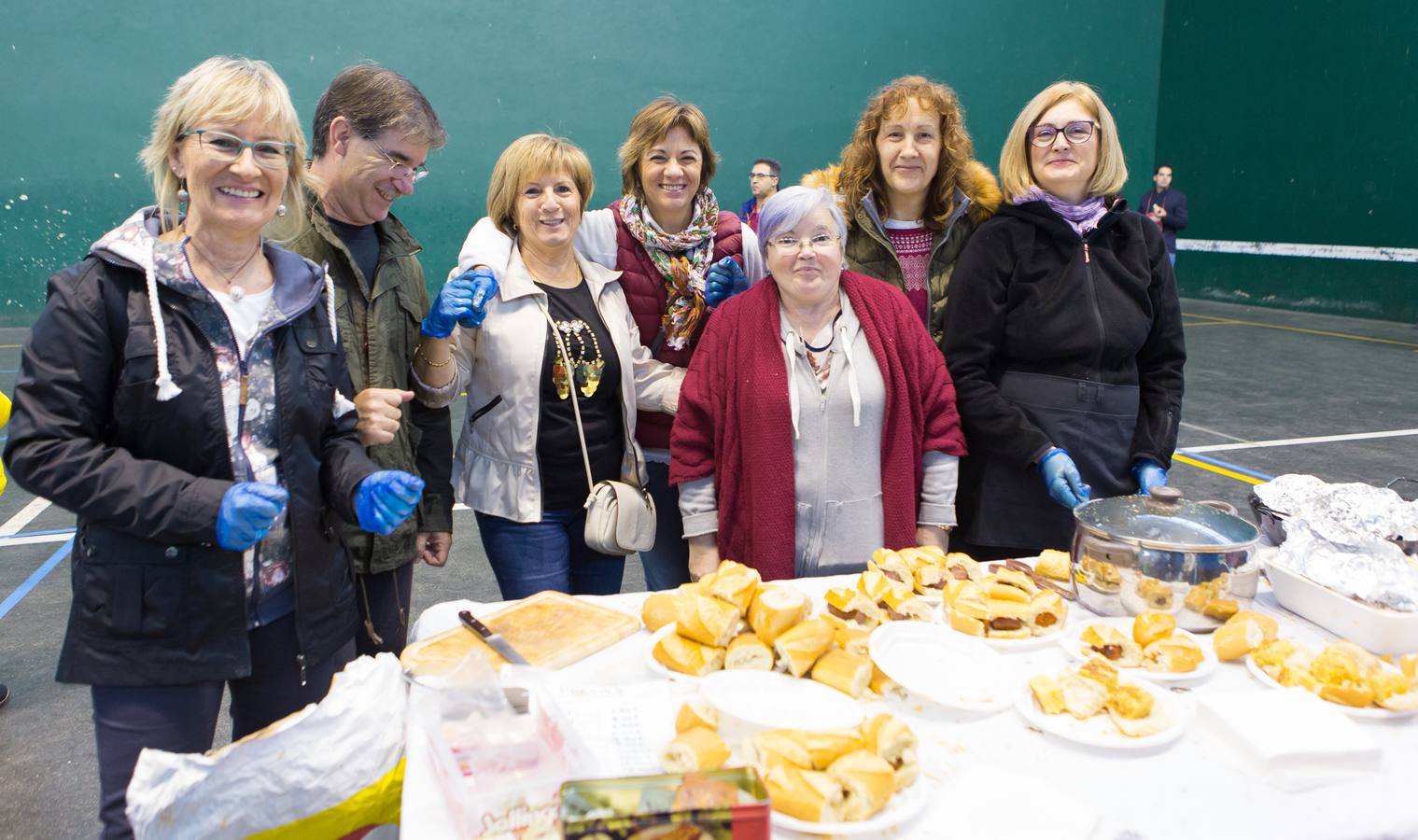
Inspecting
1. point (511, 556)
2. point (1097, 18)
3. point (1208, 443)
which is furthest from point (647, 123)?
point (1097, 18)

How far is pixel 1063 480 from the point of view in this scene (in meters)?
2.28

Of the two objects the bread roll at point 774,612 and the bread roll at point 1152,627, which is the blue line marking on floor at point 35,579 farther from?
the bread roll at point 1152,627

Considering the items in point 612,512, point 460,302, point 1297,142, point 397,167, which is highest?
point 1297,142

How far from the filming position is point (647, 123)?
104 inches

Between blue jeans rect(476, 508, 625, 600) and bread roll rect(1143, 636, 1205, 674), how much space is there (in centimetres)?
142

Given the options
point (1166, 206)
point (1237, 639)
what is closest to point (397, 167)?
point (1237, 639)

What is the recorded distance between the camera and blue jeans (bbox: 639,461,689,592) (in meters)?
2.75

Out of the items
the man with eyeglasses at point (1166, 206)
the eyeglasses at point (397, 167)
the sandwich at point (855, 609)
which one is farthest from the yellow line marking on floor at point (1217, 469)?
the man with eyeglasses at point (1166, 206)

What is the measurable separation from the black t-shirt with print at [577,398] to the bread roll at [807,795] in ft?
4.62

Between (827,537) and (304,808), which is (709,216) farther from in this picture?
(304,808)

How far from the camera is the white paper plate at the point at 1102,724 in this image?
1.33m

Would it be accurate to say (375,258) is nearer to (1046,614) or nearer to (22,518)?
(1046,614)

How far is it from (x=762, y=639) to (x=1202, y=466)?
5.26 meters

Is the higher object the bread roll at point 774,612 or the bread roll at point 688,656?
the bread roll at point 774,612
